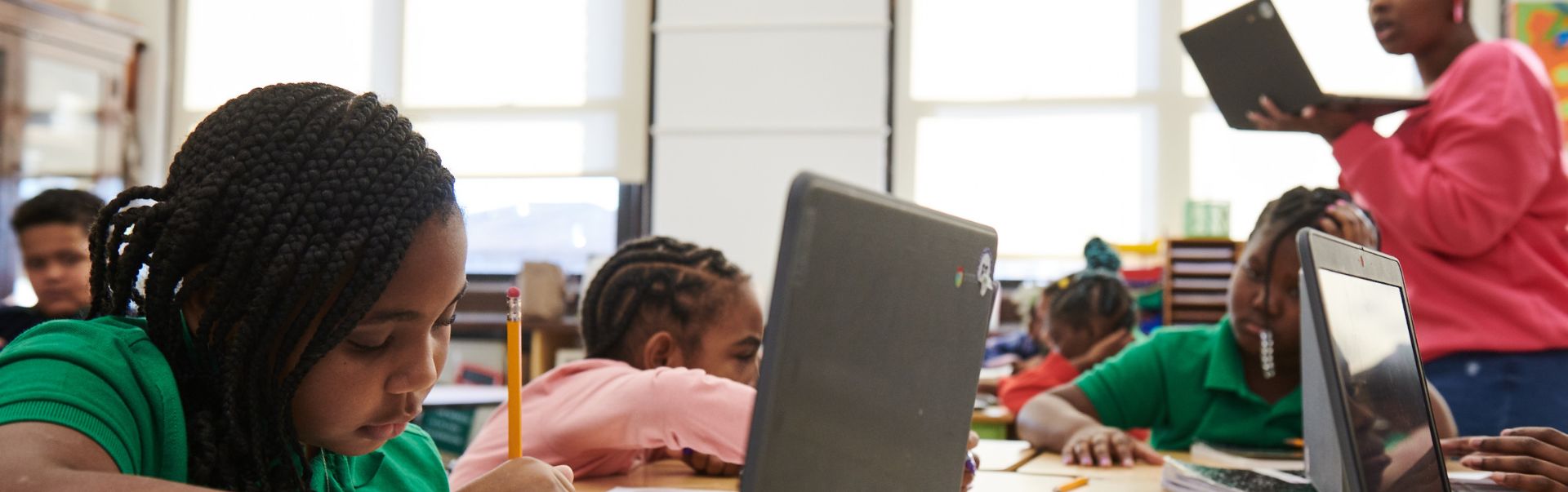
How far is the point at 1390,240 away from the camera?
1777 millimetres

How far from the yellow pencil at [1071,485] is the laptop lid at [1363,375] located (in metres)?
0.28

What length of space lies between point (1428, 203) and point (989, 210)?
3.51 metres

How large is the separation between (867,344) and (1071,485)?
88 cm

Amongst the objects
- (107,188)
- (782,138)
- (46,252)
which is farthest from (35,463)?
(107,188)

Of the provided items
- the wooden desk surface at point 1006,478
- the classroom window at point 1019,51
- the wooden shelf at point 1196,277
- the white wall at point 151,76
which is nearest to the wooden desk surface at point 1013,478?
the wooden desk surface at point 1006,478

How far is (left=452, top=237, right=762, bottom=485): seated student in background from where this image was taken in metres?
1.30

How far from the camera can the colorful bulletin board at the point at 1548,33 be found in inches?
186

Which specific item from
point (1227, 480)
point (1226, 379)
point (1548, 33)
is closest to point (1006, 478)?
point (1227, 480)

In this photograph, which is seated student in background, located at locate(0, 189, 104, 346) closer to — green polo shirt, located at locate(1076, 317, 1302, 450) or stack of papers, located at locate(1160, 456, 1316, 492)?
green polo shirt, located at locate(1076, 317, 1302, 450)

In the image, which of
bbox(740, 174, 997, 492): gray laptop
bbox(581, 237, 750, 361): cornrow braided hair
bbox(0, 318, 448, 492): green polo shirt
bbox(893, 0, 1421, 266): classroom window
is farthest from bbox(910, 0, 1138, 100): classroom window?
bbox(0, 318, 448, 492): green polo shirt

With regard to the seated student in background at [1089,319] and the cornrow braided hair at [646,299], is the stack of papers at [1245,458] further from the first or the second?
the seated student in background at [1089,319]

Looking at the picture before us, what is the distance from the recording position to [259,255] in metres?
0.71

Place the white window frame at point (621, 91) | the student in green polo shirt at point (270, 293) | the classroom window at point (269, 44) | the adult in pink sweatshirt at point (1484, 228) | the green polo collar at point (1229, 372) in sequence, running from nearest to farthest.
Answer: the student in green polo shirt at point (270, 293) < the adult in pink sweatshirt at point (1484, 228) < the green polo collar at point (1229, 372) < the white window frame at point (621, 91) < the classroom window at point (269, 44)

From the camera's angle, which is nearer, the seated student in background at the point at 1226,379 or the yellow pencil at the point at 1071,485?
the yellow pencil at the point at 1071,485
